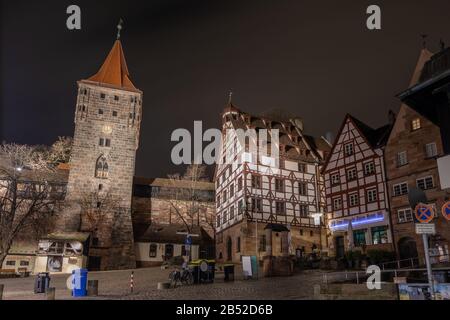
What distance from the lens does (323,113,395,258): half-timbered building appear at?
30.3 m

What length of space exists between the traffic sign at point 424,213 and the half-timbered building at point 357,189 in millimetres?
20917

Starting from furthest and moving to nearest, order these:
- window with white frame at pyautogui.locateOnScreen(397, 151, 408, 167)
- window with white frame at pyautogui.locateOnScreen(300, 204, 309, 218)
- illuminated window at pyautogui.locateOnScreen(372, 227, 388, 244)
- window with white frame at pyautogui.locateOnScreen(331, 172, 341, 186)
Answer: window with white frame at pyautogui.locateOnScreen(300, 204, 309, 218)
window with white frame at pyautogui.locateOnScreen(331, 172, 341, 186)
illuminated window at pyautogui.locateOnScreen(372, 227, 388, 244)
window with white frame at pyautogui.locateOnScreen(397, 151, 408, 167)

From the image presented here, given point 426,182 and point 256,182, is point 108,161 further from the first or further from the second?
point 426,182

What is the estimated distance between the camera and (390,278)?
61.9 ft

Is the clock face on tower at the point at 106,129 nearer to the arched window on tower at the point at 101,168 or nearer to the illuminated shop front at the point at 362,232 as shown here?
the arched window on tower at the point at 101,168

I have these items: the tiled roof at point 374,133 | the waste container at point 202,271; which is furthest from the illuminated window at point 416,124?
the waste container at point 202,271

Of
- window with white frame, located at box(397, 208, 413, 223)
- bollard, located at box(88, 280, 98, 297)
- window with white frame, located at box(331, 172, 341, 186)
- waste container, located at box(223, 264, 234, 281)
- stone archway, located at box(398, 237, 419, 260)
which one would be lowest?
bollard, located at box(88, 280, 98, 297)

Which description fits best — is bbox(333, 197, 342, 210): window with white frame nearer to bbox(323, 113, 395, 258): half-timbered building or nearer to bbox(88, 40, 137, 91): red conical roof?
bbox(323, 113, 395, 258): half-timbered building

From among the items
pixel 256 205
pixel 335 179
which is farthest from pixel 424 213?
pixel 256 205

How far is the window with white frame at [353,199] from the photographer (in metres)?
32.8

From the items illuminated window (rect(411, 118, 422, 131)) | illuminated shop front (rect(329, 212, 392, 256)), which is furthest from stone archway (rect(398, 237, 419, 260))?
illuminated window (rect(411, 118, 422, 131))

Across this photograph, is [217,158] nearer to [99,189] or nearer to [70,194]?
[99,189]

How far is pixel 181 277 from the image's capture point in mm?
18906

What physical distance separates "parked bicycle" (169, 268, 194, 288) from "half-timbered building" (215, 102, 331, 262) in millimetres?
15717
